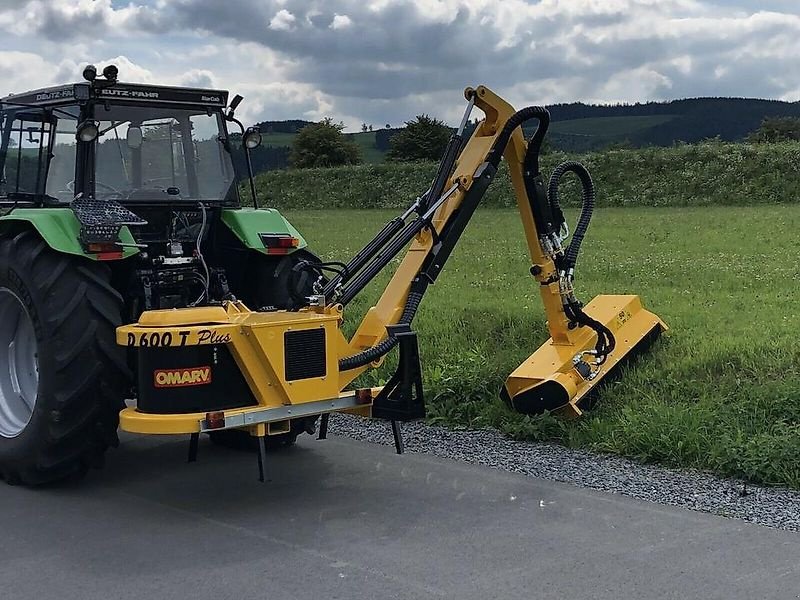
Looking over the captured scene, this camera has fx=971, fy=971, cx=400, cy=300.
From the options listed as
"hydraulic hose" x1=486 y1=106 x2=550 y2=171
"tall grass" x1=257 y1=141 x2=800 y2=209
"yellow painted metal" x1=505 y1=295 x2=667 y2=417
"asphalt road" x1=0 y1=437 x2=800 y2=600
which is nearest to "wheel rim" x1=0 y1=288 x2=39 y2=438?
"asphalt road" x1=0 y1=437 x2=800 y2=600

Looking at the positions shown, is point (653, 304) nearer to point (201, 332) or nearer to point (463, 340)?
point (463, 340)

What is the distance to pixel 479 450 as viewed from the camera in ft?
21.5

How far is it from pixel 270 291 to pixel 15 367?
1740mm

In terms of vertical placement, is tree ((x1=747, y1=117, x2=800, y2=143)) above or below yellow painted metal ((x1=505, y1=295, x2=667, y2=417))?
above

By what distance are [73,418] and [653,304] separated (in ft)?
19.5

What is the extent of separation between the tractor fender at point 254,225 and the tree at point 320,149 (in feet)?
148

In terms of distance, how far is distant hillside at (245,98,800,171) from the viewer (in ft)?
196

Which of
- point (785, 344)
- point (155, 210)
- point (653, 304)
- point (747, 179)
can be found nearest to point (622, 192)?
point (747, 179)

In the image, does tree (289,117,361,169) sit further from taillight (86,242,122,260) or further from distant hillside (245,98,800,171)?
taillight (86,242,122,260)

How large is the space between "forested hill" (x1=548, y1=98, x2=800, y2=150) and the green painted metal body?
46.5 metres

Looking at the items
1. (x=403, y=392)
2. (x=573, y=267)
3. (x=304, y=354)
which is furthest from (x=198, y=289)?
(x=573, y=267)

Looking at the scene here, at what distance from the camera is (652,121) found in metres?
72.3

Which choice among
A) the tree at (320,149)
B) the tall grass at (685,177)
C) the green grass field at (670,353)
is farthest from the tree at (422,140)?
the green grass field at (670,353)

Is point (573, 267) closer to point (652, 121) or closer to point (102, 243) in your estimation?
point (102, 243)
